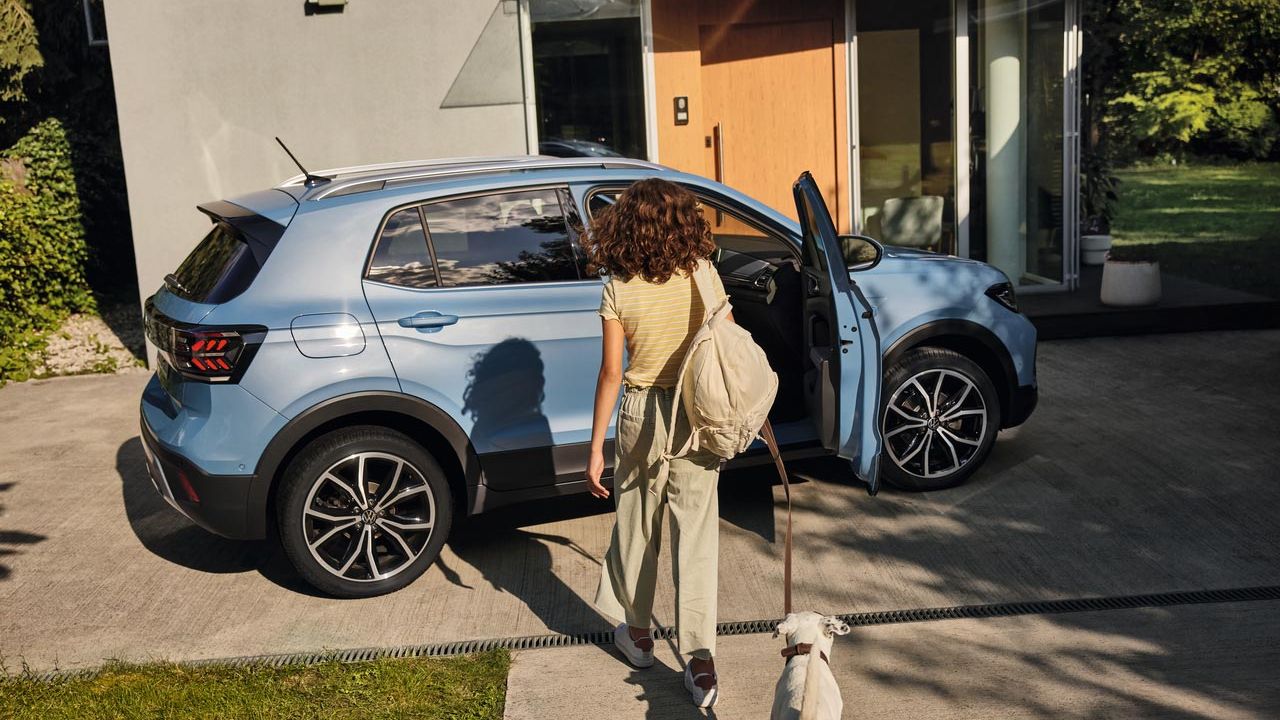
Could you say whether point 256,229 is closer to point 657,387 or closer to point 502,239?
point 502,239

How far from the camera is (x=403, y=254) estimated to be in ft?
17.7

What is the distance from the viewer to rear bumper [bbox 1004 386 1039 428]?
6.44 m

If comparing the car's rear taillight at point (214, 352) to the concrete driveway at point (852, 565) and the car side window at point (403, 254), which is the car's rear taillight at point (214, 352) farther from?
the concrete driveway at point (852, 565)

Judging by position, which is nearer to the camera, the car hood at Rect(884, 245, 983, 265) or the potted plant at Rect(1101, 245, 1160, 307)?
the car hood at Rect(884, 245, 983, 265)

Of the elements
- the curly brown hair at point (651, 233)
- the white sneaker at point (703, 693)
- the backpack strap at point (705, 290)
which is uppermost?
the curly brown hair at point (651, 233)

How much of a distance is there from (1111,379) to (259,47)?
7.09 meters

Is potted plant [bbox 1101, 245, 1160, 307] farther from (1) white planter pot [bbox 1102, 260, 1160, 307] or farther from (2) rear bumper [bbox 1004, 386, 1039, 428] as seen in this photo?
(2) rear bumper [bbox 1004, 386, 1039, 428]

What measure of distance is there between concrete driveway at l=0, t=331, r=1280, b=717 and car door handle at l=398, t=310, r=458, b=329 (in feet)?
3.92

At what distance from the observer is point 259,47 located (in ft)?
33.1

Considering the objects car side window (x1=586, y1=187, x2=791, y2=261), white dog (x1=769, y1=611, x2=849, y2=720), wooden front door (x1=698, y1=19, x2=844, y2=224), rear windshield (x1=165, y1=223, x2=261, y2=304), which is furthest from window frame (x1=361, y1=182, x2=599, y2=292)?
wooden front door (x1=698, y1=19, x2=844, y2=224)

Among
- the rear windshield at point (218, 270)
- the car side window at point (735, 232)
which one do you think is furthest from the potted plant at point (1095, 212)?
the rear windshield at point (218, 270)

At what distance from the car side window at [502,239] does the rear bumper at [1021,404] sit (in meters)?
2.47

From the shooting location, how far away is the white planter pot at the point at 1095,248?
12281 mm

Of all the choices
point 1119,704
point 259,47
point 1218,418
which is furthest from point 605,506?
point 259,47
